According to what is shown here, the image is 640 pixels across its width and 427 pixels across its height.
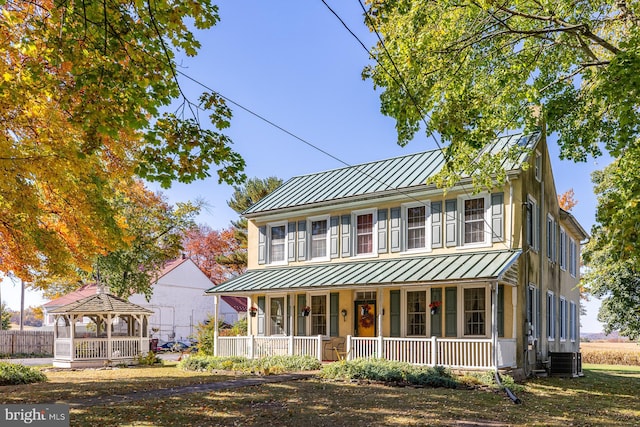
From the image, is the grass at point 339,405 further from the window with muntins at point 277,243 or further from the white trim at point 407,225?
the window with muntins at point 277,243

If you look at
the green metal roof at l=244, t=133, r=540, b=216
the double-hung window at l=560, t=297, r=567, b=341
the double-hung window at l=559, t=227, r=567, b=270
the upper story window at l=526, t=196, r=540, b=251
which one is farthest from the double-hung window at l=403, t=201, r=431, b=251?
the double-hung window at l=560, t=297, r=567, b=341

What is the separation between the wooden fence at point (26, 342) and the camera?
35250 mm

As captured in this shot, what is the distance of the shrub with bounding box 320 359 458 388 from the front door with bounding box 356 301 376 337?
4.09 m

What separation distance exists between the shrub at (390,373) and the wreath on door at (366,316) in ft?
13.5

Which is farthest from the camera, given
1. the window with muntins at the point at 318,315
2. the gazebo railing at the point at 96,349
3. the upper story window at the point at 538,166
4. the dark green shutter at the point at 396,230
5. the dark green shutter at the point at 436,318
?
the gazebo railing at the point at 96,349

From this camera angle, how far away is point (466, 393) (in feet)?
46.4

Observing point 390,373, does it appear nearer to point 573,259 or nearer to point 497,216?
point 497,216

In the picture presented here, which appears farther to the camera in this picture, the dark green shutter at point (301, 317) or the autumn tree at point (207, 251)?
the autumn tree at point (207, 251)

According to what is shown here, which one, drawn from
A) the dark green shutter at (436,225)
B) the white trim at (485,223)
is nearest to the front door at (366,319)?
the dark green shutter at (436,225)

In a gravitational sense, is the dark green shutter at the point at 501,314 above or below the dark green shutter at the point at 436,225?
below

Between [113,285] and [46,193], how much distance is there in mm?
18381

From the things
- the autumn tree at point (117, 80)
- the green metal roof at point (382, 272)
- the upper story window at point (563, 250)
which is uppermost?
the autumn tree at point (117, 80)

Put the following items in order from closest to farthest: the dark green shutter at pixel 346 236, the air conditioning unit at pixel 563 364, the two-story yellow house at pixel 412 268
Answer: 1. the two-story yellow house at pixel 412 268
2. the air conditioning unit at pixel 563 364
3. the dark green shutter at pixel 346 236

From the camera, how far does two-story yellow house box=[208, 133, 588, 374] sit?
18156 millimetres
